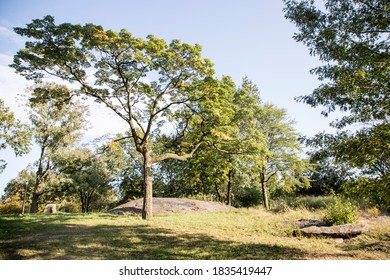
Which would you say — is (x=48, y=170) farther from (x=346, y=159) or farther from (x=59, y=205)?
(x=346, y=159)

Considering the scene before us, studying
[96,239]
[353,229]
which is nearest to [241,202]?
[353,229]

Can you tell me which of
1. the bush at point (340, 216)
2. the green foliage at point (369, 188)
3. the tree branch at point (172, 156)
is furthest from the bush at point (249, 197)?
the green foliage at point (369, 188)

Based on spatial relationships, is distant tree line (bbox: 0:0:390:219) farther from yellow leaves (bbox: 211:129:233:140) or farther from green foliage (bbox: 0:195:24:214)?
green foliage (bbox: 0:195:24:214)

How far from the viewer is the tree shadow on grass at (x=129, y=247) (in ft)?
21.1

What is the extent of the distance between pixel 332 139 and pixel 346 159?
62 centimetres

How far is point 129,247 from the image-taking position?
7230 mm

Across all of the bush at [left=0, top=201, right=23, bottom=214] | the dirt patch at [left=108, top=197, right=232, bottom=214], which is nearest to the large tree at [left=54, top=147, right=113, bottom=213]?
the dirt patch at [left=108, top=197, right=232, bottom=214]

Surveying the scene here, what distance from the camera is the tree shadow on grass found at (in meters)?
6.43

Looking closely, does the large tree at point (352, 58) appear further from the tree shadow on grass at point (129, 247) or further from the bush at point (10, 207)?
the bush at point (10, 207)

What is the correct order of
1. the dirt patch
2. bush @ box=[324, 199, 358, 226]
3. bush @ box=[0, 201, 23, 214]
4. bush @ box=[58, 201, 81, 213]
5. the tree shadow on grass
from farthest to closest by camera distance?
bush @ box=[58, 201, 81, 213] → bush @ box=[0, 201, 23, 214] → the dirt patch → bush @ box=[324, 199, 358, 226] → the tree shadow on grass

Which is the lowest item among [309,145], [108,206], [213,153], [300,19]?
[108,206]

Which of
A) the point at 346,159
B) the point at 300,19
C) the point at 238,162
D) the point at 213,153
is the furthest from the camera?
the point at 238,162

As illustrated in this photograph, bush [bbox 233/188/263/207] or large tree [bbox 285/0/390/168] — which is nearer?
large tree [bbox 285/0/390/168]

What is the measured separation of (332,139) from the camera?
6.07 metres
